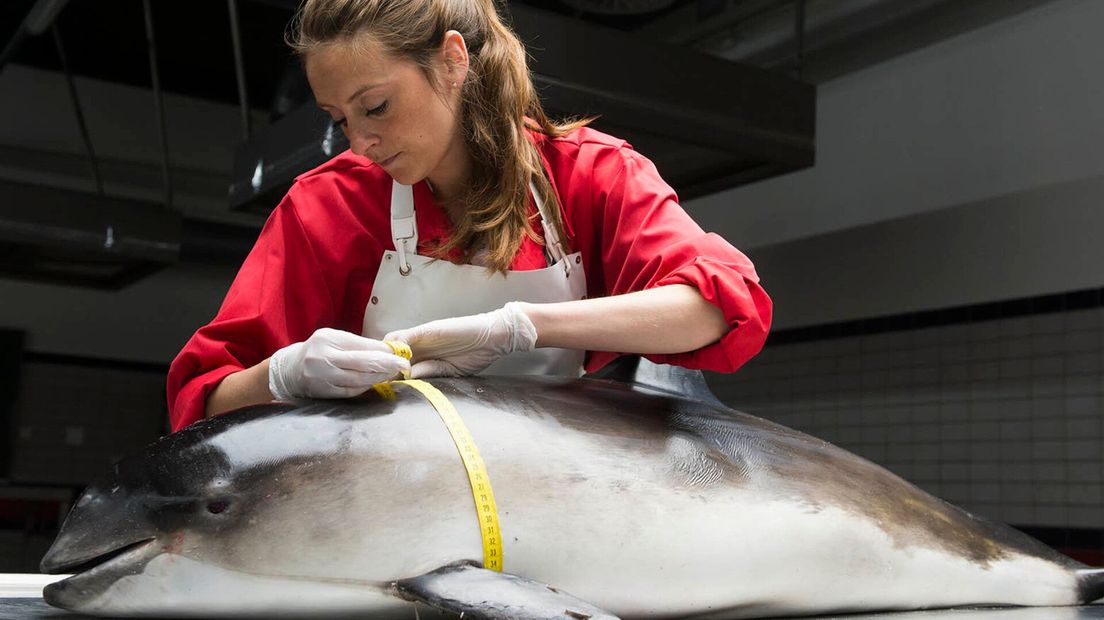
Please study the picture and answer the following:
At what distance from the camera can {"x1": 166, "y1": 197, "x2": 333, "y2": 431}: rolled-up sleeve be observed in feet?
6.64

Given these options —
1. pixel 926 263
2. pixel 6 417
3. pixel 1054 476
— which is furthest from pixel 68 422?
pixel 1054 476

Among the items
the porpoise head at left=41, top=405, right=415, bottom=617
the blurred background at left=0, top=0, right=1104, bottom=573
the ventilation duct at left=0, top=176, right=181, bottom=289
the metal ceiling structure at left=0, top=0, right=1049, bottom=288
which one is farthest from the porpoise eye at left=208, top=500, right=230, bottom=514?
the ventilation duct at left=0, top=176, right=181, bottom=289

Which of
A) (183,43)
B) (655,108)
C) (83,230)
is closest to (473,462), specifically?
(655,108)

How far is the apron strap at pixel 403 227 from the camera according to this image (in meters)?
2.17

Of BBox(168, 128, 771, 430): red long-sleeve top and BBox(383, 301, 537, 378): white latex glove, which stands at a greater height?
BBox(168, 128, 771, 430): red long-sleeve top

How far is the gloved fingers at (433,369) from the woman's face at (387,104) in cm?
37

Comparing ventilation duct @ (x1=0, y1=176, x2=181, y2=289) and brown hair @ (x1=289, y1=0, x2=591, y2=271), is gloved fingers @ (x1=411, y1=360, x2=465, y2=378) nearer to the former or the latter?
brown hair @ (x1=289, y1=0, x2=591, y2=271)

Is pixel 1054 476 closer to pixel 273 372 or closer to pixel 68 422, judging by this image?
pixel 273 372

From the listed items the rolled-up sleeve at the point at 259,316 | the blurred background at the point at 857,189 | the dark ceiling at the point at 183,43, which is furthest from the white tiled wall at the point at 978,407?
the rolled-up sleeve at the point at 259,316

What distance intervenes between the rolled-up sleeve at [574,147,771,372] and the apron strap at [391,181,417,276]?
0.33m

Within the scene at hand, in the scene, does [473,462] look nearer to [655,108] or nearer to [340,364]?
[340,364]

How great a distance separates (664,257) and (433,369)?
0.44 meters

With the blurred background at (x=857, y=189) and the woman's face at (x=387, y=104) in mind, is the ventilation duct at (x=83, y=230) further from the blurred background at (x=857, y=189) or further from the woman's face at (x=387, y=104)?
the woman's face at (x=387, y=104)

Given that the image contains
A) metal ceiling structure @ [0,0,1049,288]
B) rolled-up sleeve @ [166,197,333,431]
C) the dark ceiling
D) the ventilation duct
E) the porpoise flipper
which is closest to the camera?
the porpoise flipper
